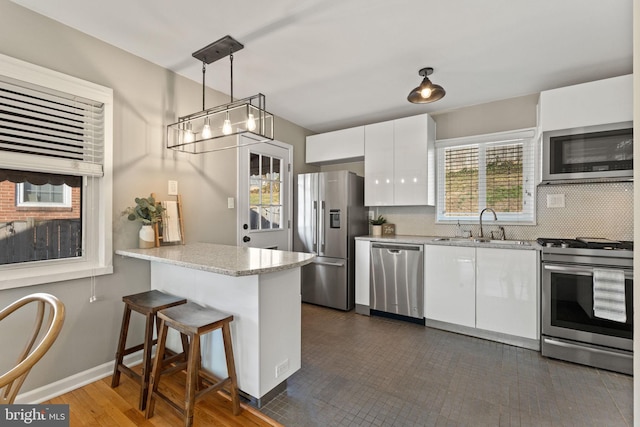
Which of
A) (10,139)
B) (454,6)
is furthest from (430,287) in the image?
(10,139)

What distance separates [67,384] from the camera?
200cm

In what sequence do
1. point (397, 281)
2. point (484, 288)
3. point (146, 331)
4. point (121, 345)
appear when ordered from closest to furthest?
point (146, 331)
point (121, 345)
point (484, 288)
point (397, 281)

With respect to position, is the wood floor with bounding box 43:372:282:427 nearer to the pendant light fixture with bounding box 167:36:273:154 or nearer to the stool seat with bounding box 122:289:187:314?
the stool seat with bounding box 122:289:187:314

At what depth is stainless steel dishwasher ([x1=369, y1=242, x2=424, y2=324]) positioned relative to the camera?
314 cm

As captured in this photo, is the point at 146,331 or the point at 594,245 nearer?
the point at 146,331

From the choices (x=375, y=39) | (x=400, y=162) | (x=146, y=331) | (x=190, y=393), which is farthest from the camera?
(x=400, y=162)

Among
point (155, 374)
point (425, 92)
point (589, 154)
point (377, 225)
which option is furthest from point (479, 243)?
point (155, 374)

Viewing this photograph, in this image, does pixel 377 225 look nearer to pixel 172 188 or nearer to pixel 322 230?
pixel 322 230

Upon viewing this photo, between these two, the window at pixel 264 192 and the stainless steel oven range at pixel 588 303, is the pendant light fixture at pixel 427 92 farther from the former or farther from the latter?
the window at pixel 264 192

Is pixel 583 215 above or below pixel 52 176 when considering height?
below

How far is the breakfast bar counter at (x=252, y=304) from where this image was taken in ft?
5.87

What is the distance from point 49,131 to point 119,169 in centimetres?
45

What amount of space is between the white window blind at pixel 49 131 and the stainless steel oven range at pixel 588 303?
3696mm

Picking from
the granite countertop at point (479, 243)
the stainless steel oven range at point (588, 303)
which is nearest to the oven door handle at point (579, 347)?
the stainless steel oven range at point (588, 303)
